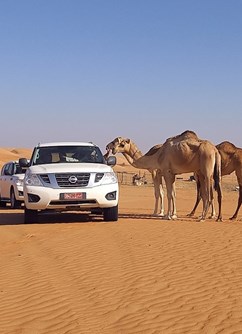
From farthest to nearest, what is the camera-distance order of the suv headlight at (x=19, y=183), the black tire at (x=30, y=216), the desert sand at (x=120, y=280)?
the suv headlight at (x=19, y=183) → the black tire at (x=30, y=216) → the desert sand at (x=120, y=280)

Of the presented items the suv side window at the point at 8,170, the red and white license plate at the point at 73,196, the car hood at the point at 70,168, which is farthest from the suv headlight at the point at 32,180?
the suv side window at the point at 8,170

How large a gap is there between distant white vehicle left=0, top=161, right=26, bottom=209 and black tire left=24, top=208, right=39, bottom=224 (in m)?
4.81

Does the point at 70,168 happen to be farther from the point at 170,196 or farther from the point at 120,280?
the point at 120,280

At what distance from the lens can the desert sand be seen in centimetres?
606

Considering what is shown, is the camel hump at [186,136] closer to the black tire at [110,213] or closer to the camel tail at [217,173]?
the camel tail at [217,173]

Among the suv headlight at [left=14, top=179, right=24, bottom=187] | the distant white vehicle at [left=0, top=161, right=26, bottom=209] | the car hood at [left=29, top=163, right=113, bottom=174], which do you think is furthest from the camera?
the distant white vehicle at [left=0, top=161, right=26, bottom=209]

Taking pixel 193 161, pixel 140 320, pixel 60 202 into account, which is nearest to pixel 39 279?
pixel 140 320

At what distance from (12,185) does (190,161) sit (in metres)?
6.74

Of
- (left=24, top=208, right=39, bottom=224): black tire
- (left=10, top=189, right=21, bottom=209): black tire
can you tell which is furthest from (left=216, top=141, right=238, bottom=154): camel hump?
(left=10, top=189, right=21, bottom=209): black tire

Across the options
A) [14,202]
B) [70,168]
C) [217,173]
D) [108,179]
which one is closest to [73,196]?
[70,168]

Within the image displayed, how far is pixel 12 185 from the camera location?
19859 mm

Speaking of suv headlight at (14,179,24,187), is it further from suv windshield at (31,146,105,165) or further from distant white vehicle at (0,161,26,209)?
suv windshield at (31,146,105,165)

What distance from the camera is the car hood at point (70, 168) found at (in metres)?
13.7

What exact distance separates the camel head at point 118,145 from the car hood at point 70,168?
4.00 metres
